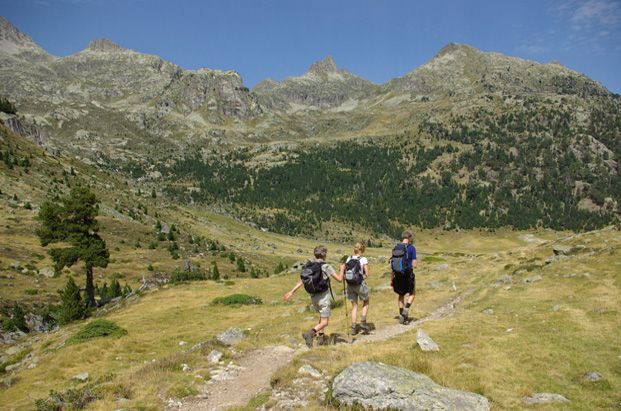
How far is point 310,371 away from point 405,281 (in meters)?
8.07

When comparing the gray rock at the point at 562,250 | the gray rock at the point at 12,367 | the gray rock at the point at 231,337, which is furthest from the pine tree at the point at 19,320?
the gray rock at the point at 562,250

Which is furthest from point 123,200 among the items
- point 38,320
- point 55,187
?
point 38,320

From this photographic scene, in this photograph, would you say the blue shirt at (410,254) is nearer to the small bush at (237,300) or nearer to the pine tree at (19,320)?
the small bush at (237,300)

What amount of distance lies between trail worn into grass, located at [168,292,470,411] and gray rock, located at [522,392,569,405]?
6.97 m

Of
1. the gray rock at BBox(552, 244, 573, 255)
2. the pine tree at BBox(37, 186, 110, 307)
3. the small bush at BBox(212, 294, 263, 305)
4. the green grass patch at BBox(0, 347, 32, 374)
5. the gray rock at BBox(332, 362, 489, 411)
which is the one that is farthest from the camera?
the pine tree at BBox(37, 186, 110, 307)

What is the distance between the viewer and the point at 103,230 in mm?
95875

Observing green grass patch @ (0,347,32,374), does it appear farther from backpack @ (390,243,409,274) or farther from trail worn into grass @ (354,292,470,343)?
backpack @ (390,243,409,274)

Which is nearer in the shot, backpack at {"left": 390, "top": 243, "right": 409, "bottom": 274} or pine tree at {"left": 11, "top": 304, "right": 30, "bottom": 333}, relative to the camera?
backpack at {"left": 390, "top": 243, "right": 409, "bottom": 274}

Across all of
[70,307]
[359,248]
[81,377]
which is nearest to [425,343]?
[359,248]

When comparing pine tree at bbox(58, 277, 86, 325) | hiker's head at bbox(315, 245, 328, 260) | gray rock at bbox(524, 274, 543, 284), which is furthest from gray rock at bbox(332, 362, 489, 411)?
pine tree at bbox(58, 277, 86, 325)

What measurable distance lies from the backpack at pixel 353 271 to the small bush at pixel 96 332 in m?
21.6

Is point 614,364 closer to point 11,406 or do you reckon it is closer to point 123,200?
point 11,406

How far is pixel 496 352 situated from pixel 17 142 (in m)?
163

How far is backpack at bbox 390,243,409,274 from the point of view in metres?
19.0
